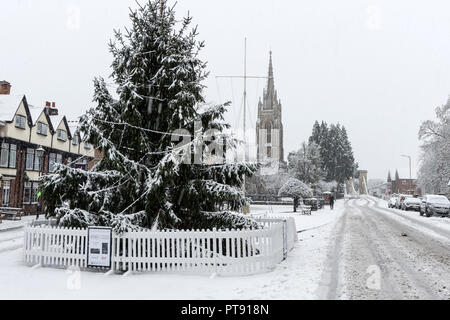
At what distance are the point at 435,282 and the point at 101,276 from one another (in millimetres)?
7542

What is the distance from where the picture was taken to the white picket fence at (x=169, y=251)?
8.45 metres

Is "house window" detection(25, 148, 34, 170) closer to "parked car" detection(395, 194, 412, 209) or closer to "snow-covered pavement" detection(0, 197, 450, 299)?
"snow-covered pavement" detection(0, 197, 450, 299)

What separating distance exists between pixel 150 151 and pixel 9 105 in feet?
86.0

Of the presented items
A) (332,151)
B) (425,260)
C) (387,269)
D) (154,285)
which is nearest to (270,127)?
(332,151)

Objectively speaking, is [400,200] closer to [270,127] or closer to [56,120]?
[56,120]

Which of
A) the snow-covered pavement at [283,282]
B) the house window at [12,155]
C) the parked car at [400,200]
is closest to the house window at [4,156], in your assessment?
the house window at [12,155]

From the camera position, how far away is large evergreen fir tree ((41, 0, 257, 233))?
938 centimetres

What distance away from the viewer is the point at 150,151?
1038 centimetres

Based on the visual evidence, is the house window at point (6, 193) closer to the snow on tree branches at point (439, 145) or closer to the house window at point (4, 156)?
the house window at point (4, 156)

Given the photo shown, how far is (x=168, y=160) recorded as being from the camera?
8945 mm

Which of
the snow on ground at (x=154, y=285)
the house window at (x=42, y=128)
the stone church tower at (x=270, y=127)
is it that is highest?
the stone church tower at (x=270, y=127)

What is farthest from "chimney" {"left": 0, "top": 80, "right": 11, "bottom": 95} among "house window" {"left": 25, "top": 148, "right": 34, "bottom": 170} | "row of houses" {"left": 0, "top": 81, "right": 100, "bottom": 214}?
"house window" {"left": 25, "top": 148, "right": 34, "bottom": 170}

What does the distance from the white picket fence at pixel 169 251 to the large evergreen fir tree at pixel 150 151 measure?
1.95ft

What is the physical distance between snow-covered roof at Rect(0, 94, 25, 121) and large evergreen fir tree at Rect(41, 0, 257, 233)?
23243 millimetres
